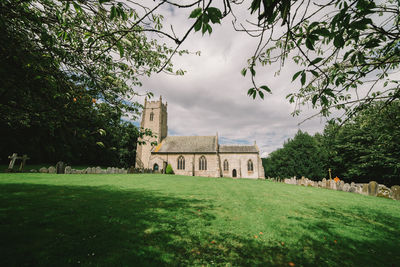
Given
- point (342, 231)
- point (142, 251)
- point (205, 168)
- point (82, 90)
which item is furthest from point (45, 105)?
point (205, 168)

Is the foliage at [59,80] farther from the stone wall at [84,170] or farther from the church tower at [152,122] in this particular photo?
the church tower at [152,122]

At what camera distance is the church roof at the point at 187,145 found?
32219 mm

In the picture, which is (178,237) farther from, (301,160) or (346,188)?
(301,160)

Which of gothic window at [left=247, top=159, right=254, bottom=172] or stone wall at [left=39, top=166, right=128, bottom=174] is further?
gothic window at [left=247, top=159, right=254, bottom=172]

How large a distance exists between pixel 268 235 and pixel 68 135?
15.9 feet

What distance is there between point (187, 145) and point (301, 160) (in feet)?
66.4

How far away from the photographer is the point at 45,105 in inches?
118

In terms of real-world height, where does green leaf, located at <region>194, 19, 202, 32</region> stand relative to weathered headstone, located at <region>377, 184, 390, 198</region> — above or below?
above

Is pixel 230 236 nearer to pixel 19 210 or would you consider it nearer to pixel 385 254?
pixel 385 254

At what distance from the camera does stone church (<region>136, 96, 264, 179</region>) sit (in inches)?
1210

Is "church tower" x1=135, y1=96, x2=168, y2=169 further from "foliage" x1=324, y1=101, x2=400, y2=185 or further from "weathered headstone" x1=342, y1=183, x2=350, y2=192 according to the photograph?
"weathered headstone" x1=342, y1=183, x2=350, y2=192

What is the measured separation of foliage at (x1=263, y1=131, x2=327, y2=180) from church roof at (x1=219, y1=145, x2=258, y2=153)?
15.6 ft

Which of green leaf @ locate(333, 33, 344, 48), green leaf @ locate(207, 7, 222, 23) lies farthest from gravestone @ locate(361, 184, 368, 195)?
green leaf @ locate(207, 7, 222, 23)

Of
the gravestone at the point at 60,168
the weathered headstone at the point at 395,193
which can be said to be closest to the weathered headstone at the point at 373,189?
the weathered headstone at the point at 395,193
